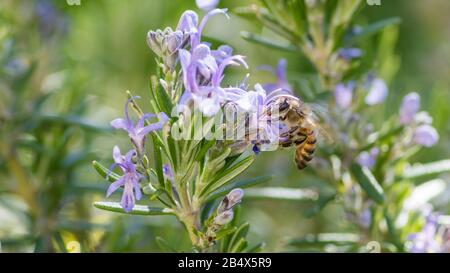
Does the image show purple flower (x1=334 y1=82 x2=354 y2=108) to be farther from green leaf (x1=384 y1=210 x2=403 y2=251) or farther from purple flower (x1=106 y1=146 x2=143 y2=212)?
purple flower (x1=106 y1=146 x2=143 y2=212)

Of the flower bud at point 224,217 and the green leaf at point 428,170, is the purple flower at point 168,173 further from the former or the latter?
the green leaf at point 428,170

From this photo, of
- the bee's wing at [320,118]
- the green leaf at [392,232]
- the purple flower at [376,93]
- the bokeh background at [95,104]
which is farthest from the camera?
the bokeh background at [95,104]

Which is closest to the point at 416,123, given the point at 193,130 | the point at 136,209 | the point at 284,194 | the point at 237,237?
the point at 284,194

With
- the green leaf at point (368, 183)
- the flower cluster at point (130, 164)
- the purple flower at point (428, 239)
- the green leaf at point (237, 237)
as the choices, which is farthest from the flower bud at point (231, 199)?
the purple flower at point (428, 239)

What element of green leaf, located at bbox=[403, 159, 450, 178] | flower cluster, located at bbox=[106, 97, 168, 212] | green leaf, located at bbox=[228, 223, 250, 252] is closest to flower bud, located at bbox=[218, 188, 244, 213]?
green leaf, located at bbox=[228, 223, 250, 252]

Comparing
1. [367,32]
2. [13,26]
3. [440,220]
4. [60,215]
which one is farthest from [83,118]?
[440,220]

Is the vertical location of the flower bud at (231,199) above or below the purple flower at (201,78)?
below
